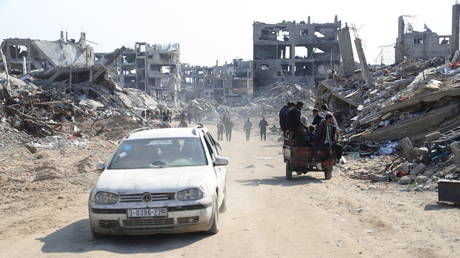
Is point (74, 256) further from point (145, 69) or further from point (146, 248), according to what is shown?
point (145, 69)

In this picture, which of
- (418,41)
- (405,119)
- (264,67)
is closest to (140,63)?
(264,67)

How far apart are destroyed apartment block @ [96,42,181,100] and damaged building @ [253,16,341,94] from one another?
23.0 m

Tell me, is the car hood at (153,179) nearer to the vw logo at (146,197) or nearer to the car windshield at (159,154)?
the vw logo at (146,197)

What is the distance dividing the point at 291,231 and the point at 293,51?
75.5 metres

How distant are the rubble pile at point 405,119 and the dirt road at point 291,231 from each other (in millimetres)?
1578

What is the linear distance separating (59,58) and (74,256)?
68.2m

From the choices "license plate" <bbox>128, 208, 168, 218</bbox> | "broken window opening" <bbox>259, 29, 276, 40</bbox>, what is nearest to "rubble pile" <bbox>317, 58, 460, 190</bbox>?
"license plate" <bbox>128, 208, 168, 218</bbox>

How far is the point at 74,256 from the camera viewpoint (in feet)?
22.2

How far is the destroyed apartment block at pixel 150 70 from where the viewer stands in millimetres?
100062

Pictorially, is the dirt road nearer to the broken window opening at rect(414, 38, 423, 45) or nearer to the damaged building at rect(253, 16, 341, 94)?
the broken window opening at rect(414, 38, 423, 45)

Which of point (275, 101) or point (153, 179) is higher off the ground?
point (153, 179)

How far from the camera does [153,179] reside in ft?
25.6

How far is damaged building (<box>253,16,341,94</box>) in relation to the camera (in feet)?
266

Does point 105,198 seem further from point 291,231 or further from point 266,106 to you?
point 266,106
